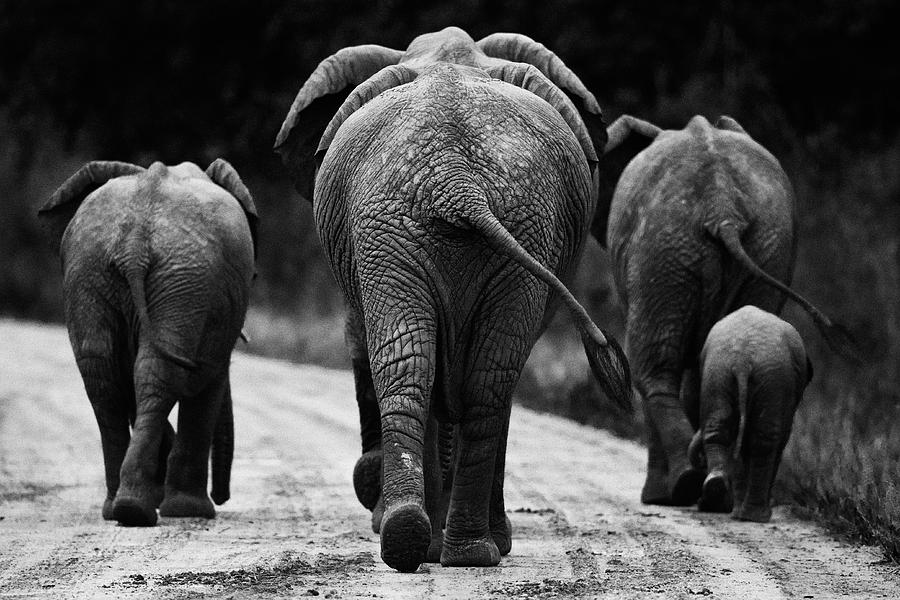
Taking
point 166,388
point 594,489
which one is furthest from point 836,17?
point 166,388

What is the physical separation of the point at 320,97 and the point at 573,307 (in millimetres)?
Answer: 2280

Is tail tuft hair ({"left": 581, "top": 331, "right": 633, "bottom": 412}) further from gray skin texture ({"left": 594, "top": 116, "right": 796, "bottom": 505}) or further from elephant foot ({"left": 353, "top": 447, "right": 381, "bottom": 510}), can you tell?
gray skin texture ({"left": 594, "top": 116, "right": 796, "bottom": 505})

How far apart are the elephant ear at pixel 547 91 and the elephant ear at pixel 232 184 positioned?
253 cm

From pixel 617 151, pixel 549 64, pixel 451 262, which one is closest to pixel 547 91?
pixel 549 64

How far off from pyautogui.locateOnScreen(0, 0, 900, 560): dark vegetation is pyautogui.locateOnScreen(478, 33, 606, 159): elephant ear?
228 cm

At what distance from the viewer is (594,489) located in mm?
10859

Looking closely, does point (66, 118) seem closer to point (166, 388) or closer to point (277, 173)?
point (277, 173)

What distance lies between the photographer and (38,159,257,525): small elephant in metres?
9.11

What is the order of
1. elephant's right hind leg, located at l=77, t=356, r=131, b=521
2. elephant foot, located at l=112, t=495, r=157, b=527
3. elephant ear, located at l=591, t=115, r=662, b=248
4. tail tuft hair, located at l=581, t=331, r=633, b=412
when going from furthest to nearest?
1. elephant ear, located at l=591, t=115, r=662, b=248
2. elephant's right hind leg, located at l=77, t=356, r=131, b=521
3. elephant foot, located at l=112, t=495, r=157, b=527
4. tail tuft hair, located at l=581, t=331, r=633, b=412

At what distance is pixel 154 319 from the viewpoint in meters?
9.20

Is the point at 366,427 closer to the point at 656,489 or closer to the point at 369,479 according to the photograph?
the point at 369,479

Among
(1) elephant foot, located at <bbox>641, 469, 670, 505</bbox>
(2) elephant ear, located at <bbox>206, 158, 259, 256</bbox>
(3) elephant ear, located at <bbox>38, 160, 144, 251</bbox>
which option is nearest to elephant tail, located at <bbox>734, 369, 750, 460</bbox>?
(1) elephant foot, located at <bbox>641, 469, 670, 505</bbox>

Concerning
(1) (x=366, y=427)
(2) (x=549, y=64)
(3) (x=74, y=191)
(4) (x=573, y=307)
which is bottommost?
(1) (x=366, y=427)

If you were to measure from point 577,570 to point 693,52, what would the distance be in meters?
19.6
